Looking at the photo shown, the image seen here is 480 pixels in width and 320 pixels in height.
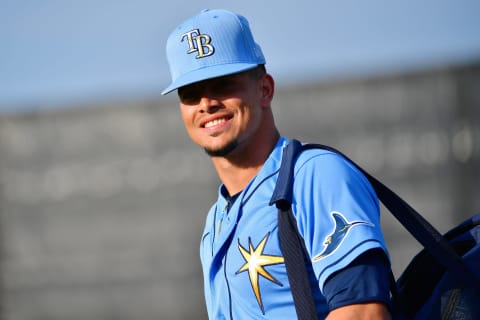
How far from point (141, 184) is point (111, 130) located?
1.95ft

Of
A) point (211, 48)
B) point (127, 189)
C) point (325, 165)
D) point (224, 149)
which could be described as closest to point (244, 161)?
point (224, 149)

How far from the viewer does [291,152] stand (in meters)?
2.48

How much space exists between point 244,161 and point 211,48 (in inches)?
14.8

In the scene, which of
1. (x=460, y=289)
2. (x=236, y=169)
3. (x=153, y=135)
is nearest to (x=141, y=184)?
(x=153, y=135)

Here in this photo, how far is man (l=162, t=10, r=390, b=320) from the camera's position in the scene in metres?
2.17

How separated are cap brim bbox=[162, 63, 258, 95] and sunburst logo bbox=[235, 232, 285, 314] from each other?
54 cm

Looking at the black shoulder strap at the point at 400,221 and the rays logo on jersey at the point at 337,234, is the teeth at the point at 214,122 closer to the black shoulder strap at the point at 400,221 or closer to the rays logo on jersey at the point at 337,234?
the black shoulder strap at the point at 400,221

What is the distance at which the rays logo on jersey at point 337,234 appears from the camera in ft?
7.20

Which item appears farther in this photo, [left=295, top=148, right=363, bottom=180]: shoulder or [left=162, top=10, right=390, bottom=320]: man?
[left=295, top=148, right=363, bottom=180]: shoulder

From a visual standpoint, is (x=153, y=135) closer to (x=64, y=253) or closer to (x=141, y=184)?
(x=141, y=184)

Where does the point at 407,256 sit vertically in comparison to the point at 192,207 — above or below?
below

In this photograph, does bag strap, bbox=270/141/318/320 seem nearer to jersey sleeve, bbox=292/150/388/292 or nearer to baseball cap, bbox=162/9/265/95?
jersey sleeve, bbox=292/150/388/292

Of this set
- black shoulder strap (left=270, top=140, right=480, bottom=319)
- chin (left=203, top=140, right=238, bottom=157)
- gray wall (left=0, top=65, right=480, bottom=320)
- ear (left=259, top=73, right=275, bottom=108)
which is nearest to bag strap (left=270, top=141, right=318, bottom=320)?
black shoulder strap (left=270, top=140, right=480, bottom=319)

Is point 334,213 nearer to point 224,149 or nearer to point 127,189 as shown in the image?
point 224,149
